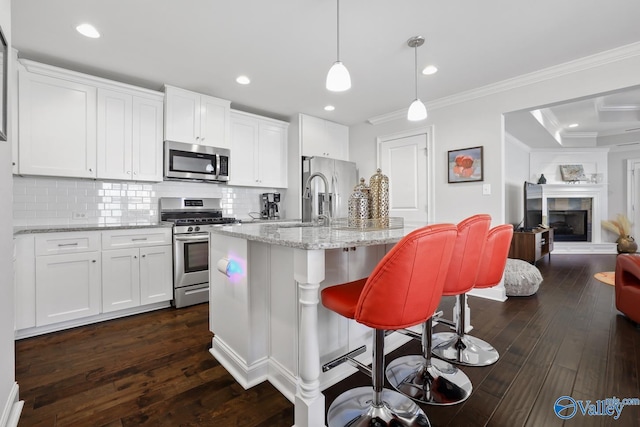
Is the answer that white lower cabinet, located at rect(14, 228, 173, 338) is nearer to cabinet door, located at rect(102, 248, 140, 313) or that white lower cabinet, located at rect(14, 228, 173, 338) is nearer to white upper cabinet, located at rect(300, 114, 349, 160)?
cabinet door, located at rect(102, 248, 140, 313)

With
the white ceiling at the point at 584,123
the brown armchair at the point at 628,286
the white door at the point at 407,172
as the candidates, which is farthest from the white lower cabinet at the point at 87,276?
the white ceiling at the point at 584,123

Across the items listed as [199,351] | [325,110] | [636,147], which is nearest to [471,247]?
[199,351]

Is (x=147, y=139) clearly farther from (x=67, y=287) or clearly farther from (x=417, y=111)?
(x=417, y=111)

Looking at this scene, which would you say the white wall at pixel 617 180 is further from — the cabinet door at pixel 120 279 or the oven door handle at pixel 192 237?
the cabinet door at pixel 120 279

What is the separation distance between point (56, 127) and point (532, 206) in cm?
702

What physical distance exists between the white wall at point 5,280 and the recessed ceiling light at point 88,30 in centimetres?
92

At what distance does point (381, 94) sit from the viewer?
11.6 feet

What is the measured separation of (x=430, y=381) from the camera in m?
1.66

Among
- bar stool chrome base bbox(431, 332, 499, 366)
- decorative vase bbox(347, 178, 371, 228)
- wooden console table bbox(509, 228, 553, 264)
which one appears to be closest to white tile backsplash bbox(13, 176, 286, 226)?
decorative vase bbox(347, 178, 371, 228)

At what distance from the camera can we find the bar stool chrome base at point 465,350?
191 cm

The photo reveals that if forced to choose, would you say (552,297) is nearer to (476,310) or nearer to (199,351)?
(476,310)

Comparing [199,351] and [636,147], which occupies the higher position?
[636,147]

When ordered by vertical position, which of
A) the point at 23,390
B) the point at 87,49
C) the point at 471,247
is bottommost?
the point at 23,390

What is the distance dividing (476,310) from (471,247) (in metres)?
1.69
